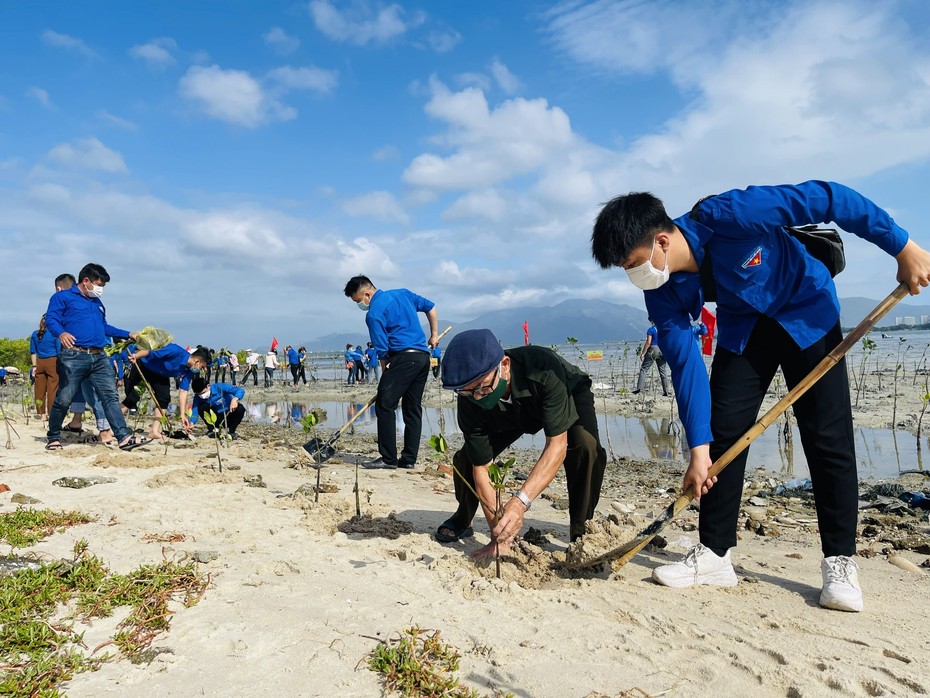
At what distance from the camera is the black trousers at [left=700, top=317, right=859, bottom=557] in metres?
2.81

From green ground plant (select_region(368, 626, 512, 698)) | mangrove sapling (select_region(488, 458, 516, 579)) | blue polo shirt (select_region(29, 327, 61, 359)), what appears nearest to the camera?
green ground plant (select_region(368, 626, 512, 698))

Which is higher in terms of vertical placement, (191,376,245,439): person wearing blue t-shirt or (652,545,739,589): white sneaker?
(191,376,245,439): person wearing blue t-shirt

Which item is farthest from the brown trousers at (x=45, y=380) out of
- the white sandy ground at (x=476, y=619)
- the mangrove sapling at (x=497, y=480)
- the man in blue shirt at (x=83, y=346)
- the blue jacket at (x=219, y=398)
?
the mangrove sapling at (x=497, y=480)

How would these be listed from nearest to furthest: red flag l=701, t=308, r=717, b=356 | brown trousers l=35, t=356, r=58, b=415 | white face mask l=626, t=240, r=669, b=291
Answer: white face mask l=626, t=240, r=669, b=291 → brown trousers l=35, t=356, r=58, b=415 → red flag l=701, t=308, r=717, b=356

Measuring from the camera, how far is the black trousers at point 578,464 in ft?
11.5

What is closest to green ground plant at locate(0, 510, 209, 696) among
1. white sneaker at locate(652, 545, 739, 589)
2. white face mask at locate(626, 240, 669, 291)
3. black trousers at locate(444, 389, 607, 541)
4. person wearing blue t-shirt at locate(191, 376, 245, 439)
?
black trousers at locate(444, 389, 607, 541)

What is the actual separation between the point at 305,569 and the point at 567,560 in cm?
143

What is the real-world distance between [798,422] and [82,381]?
714 centimetres

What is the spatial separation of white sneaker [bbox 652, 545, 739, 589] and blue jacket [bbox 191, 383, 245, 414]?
21.5ft

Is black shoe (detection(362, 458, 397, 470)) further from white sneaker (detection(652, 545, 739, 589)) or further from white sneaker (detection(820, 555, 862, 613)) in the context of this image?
white sneaker (detection(820, 555, 862, 613))

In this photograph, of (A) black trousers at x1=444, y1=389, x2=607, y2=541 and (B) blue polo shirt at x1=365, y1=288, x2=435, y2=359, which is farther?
(B) blue polo shirt at x1=365, y1=288, x2=435, y2=359

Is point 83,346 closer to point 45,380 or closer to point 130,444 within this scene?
point 130,444

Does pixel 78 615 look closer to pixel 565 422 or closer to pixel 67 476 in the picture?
pixel 565 422

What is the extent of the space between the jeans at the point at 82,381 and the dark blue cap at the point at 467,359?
5549mm
